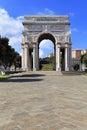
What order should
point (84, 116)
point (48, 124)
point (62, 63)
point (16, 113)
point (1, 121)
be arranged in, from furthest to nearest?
point (62, 63), point (16, 113), point (84, 116), point (1, 121), point (48, 124)

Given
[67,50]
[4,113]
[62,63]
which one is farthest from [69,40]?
[4,113]

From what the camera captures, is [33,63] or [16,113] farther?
[33,63]

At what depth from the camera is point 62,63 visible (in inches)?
3681

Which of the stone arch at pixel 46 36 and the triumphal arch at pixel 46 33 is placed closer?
the triumphal arch at pixel 46 33

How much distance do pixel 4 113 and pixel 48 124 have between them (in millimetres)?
2264

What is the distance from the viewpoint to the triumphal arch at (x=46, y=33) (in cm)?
8612

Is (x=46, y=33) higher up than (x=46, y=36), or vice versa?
(x=46, y=33)

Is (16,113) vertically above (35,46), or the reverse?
(35,46)

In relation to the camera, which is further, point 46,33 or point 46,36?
point 46,36

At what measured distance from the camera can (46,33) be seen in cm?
8675

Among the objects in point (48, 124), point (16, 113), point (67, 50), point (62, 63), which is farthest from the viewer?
point (62, 63)

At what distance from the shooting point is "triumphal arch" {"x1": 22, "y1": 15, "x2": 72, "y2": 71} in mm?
86125

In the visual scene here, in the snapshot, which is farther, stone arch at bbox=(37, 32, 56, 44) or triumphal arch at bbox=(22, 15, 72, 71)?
stone arch at bbox=(37, 32, 56, 44)

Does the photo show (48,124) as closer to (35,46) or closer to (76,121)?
(76,121)
